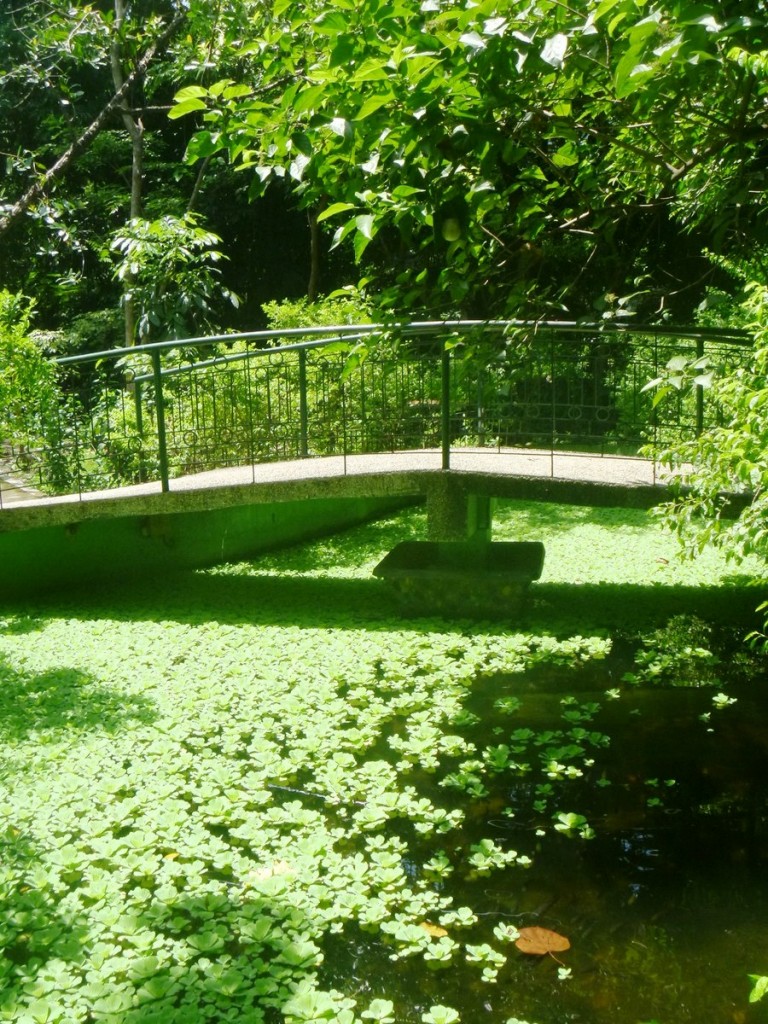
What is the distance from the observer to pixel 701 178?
5.21 metres

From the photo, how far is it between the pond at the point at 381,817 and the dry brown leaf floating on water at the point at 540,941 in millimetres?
27

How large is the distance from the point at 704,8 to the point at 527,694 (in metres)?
3.52

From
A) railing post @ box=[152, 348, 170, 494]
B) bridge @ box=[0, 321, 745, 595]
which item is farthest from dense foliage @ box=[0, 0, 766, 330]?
railing post @ box=[152, 348, 170, 494]

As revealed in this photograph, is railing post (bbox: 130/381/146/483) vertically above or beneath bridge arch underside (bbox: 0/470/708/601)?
above

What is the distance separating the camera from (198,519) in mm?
8375

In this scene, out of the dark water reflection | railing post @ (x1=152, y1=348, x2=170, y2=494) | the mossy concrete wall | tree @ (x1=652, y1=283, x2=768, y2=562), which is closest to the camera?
the dark water reflection

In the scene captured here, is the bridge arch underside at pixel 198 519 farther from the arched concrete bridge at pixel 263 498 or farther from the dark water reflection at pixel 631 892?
the dark water reflection at pixel 631 892

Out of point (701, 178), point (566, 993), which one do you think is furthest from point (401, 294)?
point (566, 993)

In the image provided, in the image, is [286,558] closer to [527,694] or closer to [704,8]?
[527,694]

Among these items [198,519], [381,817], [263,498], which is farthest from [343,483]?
[381,817]

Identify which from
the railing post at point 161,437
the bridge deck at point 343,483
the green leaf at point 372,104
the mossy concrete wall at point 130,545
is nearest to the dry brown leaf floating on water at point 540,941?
the green leaf at point 372,104

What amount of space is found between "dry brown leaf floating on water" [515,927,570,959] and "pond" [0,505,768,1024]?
27 millimetres

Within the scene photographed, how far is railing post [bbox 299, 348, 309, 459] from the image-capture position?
7391 millimetres

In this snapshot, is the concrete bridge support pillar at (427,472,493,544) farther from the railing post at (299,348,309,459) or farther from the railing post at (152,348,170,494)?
the railing post at (152,348,170,494)
